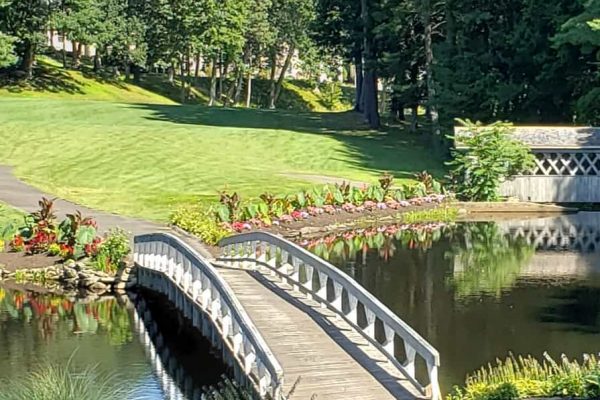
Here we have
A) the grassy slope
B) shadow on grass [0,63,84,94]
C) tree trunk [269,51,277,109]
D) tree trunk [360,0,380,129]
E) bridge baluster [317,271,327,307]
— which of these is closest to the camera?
bridge baluster [317,271,327,307]

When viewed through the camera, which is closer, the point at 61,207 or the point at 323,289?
the point at 323,289

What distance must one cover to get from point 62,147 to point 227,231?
23.2 meters

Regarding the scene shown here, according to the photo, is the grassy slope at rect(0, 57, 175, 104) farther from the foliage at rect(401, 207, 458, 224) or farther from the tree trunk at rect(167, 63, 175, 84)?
the foliage at rect(401, 207, 458, 224)

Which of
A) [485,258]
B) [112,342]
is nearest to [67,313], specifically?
[112,342]

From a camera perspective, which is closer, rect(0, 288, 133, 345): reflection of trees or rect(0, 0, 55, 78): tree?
rect(0, 288, 133, 345): reflection of trees

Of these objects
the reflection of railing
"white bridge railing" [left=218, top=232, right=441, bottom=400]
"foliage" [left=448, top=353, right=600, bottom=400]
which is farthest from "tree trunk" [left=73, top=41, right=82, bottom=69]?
"foliage" [left=448, top=353, right=600, bottom=400]

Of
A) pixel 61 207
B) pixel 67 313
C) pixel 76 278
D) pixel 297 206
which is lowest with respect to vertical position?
pixel 67 313

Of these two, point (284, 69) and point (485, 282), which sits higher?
point (284, 69)

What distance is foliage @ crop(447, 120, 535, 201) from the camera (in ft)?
136

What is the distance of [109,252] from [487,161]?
2040 cm

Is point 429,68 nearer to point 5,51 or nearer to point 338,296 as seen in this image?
point 5,51

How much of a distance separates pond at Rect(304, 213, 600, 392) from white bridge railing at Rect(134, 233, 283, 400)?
3327mm

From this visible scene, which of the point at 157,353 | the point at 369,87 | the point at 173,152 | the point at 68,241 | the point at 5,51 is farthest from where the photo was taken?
the point at 369,87

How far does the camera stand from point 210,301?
18.9 m
